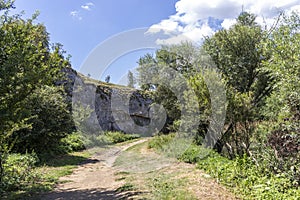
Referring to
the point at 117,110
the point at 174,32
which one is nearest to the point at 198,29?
the point at 174,32

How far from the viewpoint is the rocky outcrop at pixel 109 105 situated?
77.5 ft

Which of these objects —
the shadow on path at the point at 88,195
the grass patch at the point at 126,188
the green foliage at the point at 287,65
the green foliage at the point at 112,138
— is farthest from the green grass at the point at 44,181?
the green foliage at the point at 112,138

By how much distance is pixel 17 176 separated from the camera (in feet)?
23.9

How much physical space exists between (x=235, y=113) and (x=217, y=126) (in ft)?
3.60

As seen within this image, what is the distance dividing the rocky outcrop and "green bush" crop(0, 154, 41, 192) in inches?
505

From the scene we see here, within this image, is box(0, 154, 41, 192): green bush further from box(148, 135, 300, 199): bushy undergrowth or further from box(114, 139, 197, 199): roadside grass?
box(148, 135, 300, 199): bushy undergrowth

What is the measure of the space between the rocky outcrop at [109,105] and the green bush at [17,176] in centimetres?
1282

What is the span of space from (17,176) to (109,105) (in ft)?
67.6

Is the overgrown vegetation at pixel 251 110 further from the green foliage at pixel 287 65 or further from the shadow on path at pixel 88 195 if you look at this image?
the shadow on path at pixel 88 195

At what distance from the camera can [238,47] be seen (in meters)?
14.1

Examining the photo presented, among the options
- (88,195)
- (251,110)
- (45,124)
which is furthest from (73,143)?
(251,110)

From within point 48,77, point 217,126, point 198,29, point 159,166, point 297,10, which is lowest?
point 159,166

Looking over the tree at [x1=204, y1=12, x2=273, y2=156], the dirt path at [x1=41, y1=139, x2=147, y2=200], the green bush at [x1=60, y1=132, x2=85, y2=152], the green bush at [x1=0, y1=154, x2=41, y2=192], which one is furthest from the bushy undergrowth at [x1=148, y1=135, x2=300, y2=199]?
the green bush at [x1=60, y1=132, x2=85, y2=152]

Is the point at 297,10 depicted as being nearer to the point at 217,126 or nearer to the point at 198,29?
the point at 217,126
